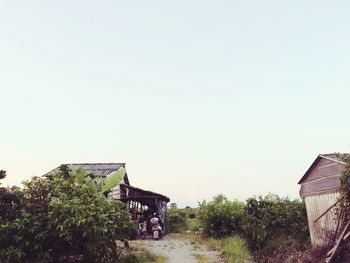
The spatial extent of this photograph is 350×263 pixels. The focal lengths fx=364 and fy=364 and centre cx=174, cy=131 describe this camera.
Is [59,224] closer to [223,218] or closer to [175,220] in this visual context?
[223,218]

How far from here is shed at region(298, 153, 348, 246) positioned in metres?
12.7

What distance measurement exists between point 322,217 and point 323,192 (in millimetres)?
941

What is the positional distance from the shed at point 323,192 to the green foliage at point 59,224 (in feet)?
22.9

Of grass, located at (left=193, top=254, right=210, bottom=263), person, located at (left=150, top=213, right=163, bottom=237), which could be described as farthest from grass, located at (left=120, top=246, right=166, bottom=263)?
person, located at (left=150, top=213, right=163, bottom=237)

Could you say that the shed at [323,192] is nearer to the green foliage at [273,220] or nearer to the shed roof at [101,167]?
the green foliage at [273,220]

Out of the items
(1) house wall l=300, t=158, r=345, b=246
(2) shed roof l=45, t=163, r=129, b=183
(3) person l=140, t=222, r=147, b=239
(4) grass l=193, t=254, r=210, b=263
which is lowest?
(4) grass l=193, t=254, r=210, b=263

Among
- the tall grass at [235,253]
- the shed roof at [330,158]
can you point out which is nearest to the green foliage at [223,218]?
the tall grass at [235,253]

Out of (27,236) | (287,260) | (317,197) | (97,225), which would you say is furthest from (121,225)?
(317,197)

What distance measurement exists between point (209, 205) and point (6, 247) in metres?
14.4

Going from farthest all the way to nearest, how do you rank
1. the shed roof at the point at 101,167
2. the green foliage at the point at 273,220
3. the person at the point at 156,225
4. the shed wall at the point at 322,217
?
1. the shed roof at the point at 101,167
2. the person at the point at 156,225
3. the green foliage at the point at 273,220
4. the shed wall at the point at 322,217

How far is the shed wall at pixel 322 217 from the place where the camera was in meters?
12.7

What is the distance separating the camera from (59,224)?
977 centimetres

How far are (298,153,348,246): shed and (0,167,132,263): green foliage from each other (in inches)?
274

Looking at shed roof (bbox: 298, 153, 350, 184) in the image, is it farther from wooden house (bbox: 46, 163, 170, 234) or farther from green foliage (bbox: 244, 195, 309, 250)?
wooden house (bbox: 46, 163, 170, 234)
